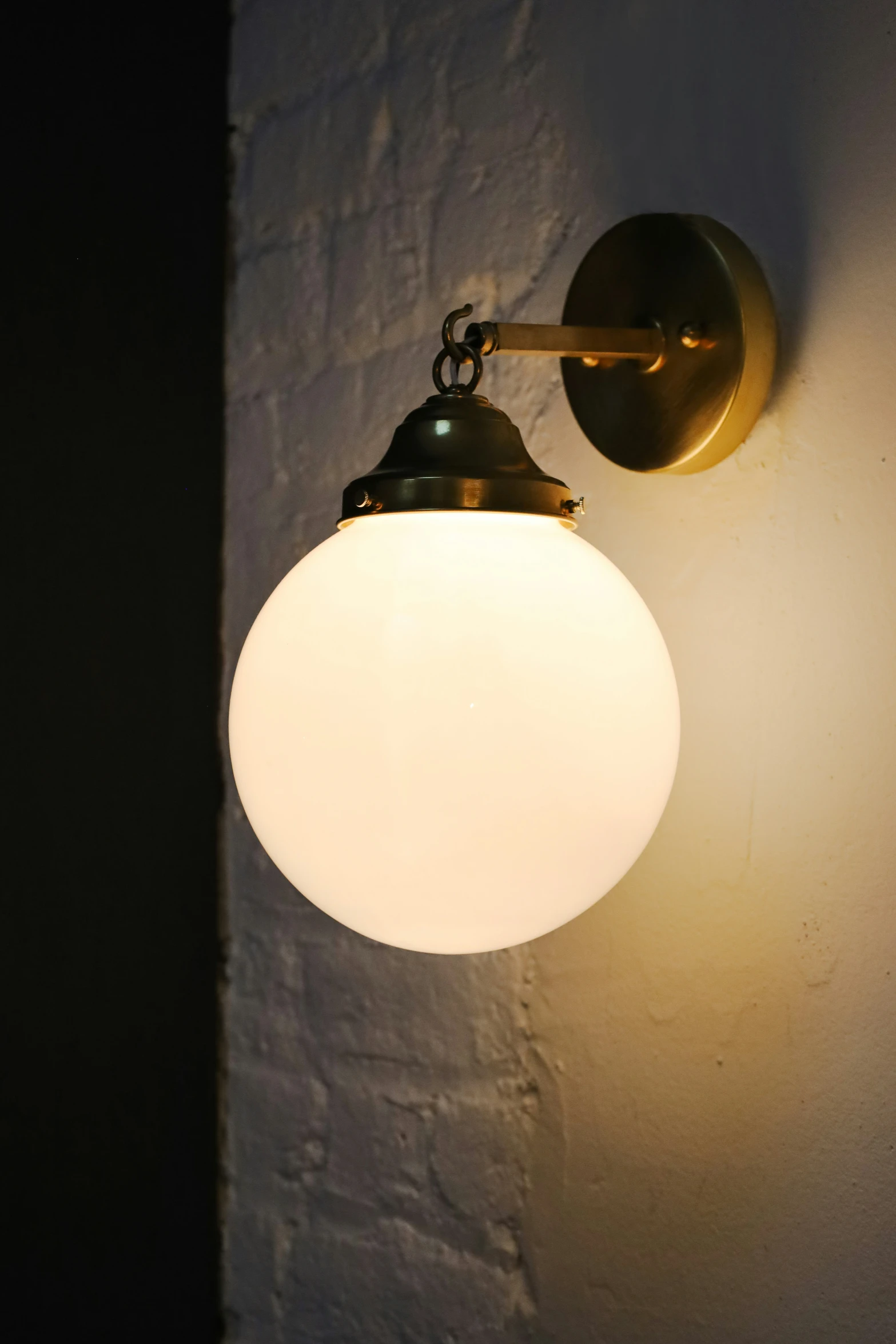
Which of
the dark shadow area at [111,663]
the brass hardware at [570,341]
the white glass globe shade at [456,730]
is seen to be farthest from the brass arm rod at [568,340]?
the dark shadow area at [111,663]

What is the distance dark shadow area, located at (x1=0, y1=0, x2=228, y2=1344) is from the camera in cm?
94

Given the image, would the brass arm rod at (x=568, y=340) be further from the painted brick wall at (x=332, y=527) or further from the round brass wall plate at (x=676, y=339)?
the painted brick wall at (x=332, y=527)

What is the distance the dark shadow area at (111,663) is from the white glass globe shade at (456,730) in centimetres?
47

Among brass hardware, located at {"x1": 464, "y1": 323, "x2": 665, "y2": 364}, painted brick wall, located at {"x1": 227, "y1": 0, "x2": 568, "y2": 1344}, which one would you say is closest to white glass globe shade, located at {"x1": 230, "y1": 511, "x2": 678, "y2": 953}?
brass hardware, located at {"x1": 464, "y1": 323, "x2": 665, "y2": 364}

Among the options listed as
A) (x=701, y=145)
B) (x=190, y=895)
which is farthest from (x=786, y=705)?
(x=190, y=895)

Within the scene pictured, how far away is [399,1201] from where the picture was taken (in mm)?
972

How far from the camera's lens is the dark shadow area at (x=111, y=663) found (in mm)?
939

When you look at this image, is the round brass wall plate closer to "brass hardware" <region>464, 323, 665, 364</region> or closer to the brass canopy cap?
"brass hardware" <region>464, 323, 665, 364</region>

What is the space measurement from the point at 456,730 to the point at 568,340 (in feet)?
0.98

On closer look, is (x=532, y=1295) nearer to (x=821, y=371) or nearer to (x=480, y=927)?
(x=480, y=927)

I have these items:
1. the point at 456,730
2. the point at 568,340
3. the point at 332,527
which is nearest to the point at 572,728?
the point at 456,730

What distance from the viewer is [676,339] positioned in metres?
0.73

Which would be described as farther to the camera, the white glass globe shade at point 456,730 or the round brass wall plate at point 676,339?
the round brass wall plate at point 676,339

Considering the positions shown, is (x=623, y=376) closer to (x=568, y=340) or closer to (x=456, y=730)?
(x=568, y=340)
